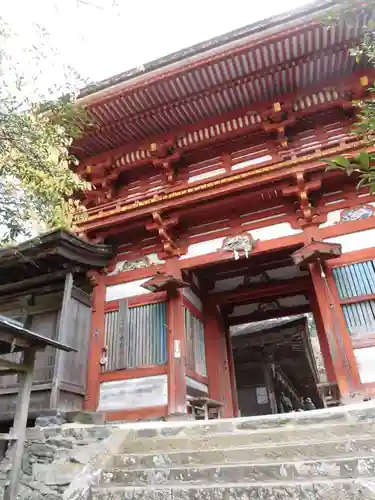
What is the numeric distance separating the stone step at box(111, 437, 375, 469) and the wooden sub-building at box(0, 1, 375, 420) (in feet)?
7.33

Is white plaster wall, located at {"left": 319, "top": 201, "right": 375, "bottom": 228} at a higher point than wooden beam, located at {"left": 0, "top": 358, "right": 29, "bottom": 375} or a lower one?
higher

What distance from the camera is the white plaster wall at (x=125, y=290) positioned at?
760 cm

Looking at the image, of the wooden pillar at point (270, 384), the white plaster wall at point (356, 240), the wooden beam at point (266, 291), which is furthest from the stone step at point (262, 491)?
the wooden pillar at point (270, 384)

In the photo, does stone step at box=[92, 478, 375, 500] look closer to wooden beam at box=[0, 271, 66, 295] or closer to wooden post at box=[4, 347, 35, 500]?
wooden post at box=[4, 347, 35, 500]

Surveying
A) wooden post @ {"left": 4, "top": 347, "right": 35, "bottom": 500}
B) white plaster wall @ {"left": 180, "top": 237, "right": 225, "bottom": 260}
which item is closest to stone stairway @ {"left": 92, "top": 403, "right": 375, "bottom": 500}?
wooden post @ {"left": 4, "top": 347, "right": 35, "bottom": 500}

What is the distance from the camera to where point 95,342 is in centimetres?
734

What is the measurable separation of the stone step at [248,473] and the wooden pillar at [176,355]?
249 centimetres

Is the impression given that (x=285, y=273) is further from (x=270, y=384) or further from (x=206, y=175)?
(x=270, y=384)

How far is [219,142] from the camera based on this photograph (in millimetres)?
8398

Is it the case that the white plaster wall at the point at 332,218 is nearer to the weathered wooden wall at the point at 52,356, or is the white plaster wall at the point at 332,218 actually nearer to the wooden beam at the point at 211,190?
the wooden beam at the point at 211,190

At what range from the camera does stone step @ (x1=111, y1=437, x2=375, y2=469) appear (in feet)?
11.6

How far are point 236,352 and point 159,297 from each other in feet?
22.7

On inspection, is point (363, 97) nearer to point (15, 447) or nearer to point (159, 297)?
point (159, 297)

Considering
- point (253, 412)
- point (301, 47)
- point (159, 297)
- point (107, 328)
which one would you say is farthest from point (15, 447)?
point (253, 412)
